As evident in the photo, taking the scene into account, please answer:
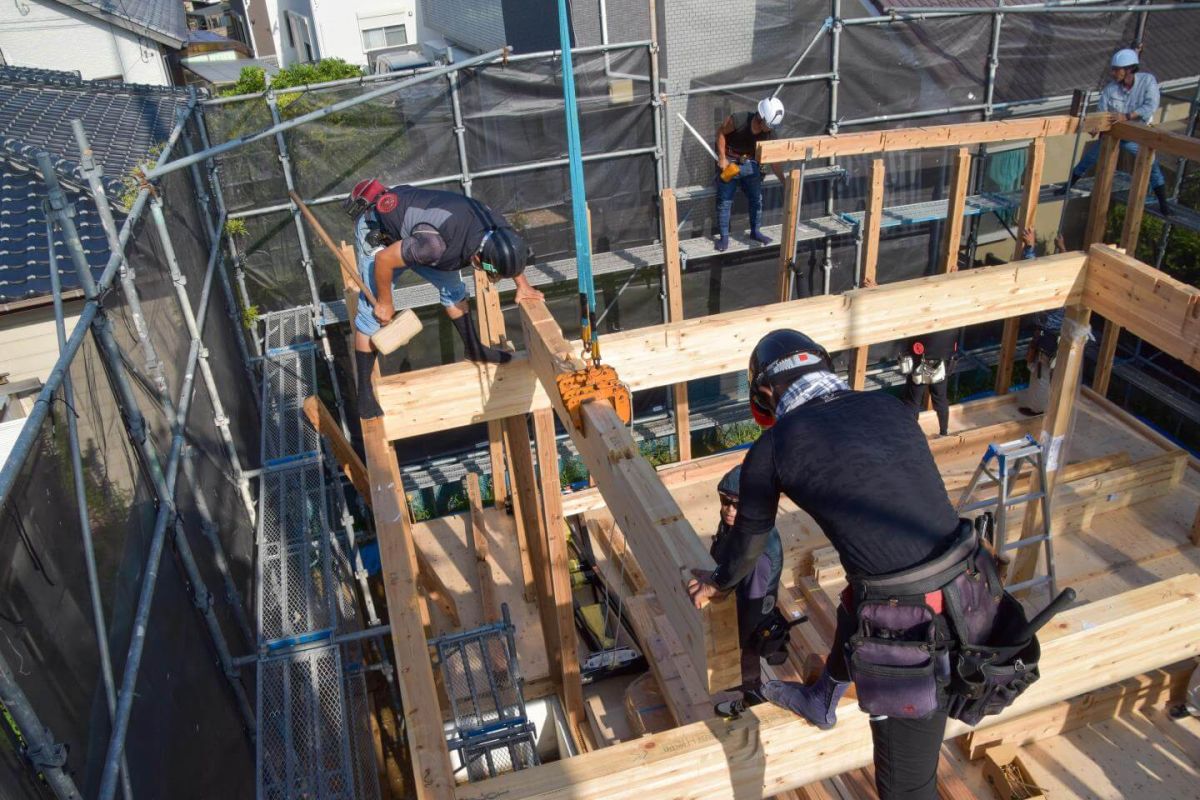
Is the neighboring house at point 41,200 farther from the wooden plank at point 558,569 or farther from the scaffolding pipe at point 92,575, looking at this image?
the wooden plank at point 558,569

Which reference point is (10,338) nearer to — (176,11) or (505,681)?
(505,681)

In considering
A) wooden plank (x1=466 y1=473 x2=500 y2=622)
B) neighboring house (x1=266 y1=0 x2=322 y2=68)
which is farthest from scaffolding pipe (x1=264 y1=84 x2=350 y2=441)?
neighboring house (x1=266 y1=0 x2=322 y2=68)

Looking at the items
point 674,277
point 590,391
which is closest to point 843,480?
point 590,391

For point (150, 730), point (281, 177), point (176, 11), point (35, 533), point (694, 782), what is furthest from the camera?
point (176, 11)

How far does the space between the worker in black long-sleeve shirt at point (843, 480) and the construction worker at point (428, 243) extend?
93.6 inches

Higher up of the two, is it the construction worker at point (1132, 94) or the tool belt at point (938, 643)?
the construction worker at point (1132, 94)

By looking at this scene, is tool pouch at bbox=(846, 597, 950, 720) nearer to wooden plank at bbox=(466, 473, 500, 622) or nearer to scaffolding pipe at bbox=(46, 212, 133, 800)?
scaffolding pipe at bbox=(46, 212, 133, 800)

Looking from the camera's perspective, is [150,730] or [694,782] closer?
[694,782]

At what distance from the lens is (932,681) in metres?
2.68

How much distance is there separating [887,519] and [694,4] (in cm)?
932

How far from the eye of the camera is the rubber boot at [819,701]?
9.61 feet

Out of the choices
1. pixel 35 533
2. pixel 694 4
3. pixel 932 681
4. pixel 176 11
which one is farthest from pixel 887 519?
pixel 176 11

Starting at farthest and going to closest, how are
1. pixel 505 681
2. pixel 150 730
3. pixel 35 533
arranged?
1. pixel 505 681
2. pixel 150 730
3. pixel 35 533

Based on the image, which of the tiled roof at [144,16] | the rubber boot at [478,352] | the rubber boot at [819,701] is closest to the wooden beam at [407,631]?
the rubber boot at [478,352]
